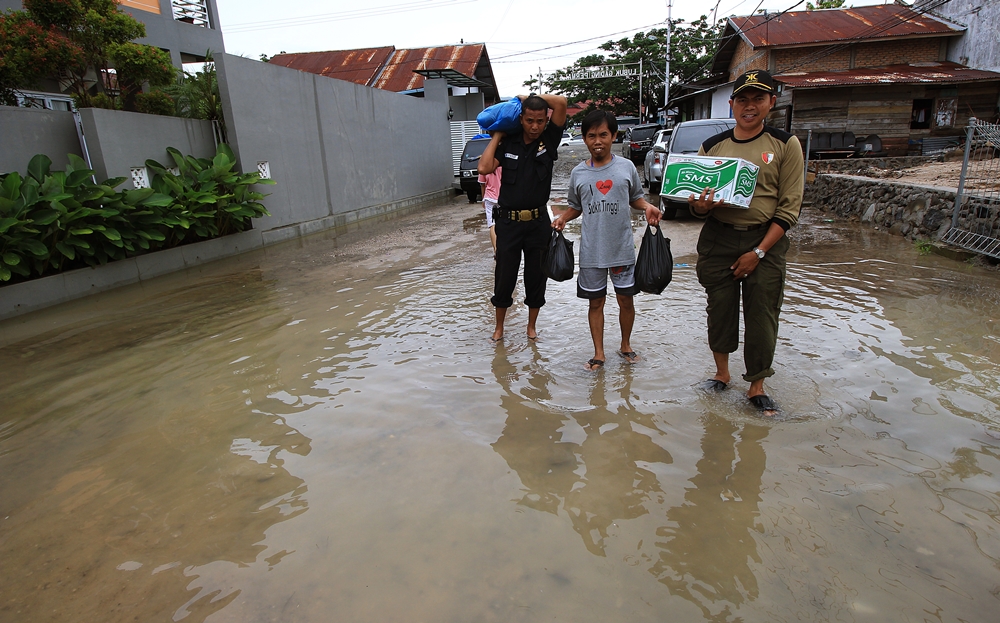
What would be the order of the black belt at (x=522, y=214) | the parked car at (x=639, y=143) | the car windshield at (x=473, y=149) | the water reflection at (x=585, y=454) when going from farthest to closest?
the parked car at (x=639, y=143)
the car windshield at (x=473, y=149)
the black belt at (x=522, y=214)
the water reflection at (x=585, y=454)

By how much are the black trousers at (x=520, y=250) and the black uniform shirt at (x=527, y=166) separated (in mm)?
155

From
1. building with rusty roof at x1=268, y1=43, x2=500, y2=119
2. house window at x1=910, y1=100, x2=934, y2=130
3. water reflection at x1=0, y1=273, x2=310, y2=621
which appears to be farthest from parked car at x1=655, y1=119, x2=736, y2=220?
house window at x1=910, y1=100, x2=934, y2=130

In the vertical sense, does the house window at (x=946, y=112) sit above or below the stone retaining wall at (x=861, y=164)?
above

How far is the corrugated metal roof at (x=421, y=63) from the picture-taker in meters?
22.2

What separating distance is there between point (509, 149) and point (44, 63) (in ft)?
27.7

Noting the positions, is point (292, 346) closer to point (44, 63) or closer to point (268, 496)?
point (268, 496)

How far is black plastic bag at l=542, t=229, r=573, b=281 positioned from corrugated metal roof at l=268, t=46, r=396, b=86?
69.8ft

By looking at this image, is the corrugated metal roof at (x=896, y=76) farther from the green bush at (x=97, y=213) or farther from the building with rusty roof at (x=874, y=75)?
the green bush at (x=97, y=213)

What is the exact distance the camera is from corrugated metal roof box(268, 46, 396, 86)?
23.5 metres

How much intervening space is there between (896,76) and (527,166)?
20047mm

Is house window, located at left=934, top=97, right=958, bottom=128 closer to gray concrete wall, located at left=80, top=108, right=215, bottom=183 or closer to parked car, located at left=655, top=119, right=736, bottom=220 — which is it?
parked car, located at left=655, top=119, right=736, bottom=220

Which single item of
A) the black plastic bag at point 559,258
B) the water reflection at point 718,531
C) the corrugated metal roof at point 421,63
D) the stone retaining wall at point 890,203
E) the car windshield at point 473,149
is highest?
the corrugated metal roof at point 421,63

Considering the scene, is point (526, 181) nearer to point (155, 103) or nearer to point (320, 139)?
point (155, 103)

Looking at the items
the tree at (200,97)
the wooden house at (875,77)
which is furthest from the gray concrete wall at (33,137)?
the wooden house at (875,77)
